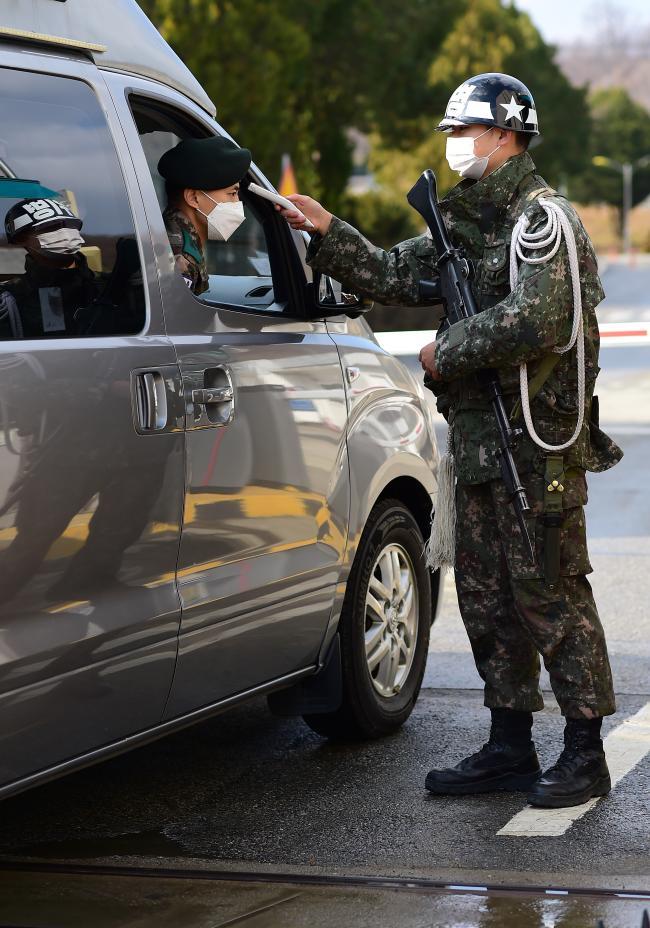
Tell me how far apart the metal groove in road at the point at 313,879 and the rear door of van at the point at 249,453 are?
404 mm

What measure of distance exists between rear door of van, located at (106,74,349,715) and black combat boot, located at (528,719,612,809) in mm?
757

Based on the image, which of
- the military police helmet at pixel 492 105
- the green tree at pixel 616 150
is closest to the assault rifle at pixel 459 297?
the military police helmet at pixel 492 105

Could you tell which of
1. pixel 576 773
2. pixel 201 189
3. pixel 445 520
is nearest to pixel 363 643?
pixel 445 520

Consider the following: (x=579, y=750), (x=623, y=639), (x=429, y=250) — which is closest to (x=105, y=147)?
(x=429, y=250)

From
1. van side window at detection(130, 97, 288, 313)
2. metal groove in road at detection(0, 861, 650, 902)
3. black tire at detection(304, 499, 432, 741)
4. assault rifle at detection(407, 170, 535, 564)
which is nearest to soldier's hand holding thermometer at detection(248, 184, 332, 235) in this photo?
van side window at detection(130, 97, 288, 313)

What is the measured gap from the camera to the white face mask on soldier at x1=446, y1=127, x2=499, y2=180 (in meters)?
4.30

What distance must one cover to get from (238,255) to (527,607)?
4.94 feet

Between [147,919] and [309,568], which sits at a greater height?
[309,568]

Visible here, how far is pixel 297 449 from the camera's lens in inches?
166

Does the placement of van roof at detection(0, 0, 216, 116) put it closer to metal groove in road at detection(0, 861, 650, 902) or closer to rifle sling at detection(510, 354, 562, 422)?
rifle sling at detection(510, 354, 562, 422)

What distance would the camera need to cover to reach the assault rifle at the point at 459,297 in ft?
13.8

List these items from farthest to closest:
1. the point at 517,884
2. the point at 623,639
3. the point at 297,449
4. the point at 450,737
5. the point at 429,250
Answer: the point at 623,639 → the point at 450,737 → the point at 429,250 → the point at 297,449 → the point at 517,884

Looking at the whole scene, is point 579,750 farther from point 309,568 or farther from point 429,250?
point 429,250

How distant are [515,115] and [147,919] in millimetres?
2319
